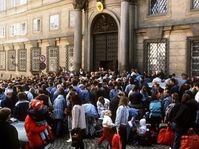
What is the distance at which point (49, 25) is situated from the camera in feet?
112

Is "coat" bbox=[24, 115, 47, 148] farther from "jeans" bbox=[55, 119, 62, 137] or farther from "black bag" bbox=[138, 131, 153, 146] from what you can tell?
"jeans" bbox=[55, 119, 62, 137]

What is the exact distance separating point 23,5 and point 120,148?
29.5 m

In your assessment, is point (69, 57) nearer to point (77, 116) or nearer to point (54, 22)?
point (54, 22)

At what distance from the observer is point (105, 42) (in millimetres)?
27875

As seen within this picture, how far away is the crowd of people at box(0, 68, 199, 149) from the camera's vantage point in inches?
381

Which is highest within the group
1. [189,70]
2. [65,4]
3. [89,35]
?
[65,4]

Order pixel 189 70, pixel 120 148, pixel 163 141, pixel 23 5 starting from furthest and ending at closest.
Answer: pixel 23 5 → pixel 189 70 → pixel 163 141 → pixel 120 148

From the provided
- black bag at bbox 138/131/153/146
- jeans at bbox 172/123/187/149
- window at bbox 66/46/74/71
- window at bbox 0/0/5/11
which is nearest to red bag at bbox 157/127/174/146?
black bag at bbox 138/131/153/146

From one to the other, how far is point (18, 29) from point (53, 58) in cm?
802

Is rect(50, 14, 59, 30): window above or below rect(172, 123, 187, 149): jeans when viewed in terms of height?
above

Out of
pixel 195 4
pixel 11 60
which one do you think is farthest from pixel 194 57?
pixel 11 60

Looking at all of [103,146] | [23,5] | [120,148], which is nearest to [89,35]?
[23,5]

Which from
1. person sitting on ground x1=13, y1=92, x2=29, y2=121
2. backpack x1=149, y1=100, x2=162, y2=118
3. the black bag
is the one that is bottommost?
the black bag

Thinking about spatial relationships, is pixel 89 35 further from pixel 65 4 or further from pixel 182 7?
pixel 182 7
